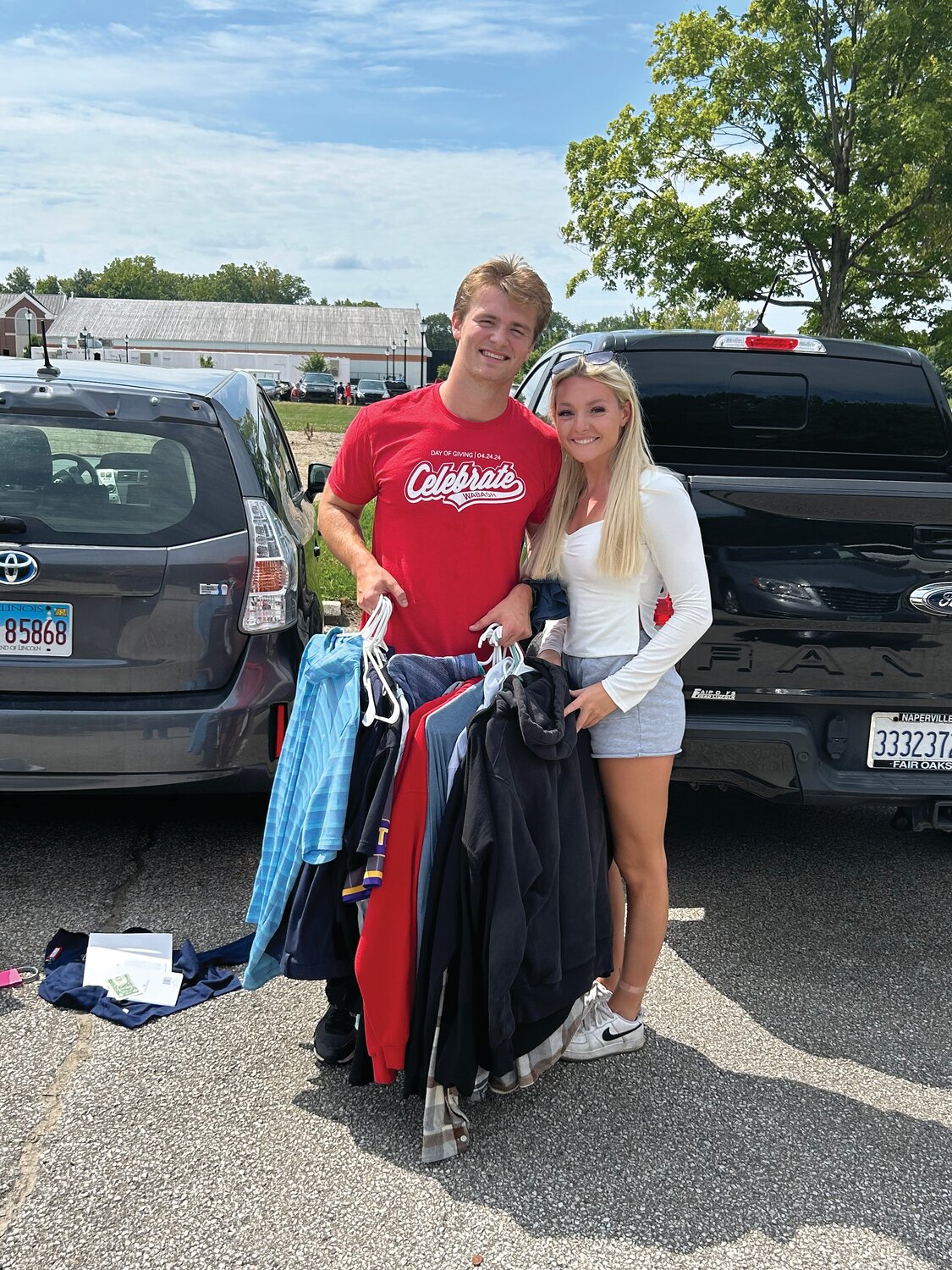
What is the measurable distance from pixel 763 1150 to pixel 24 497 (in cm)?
307

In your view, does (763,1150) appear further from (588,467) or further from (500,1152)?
(588,467)

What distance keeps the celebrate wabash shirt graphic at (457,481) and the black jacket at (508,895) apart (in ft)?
1.77

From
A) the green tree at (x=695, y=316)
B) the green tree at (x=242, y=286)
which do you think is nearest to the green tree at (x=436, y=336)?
the green tree at (x=242, y=286)

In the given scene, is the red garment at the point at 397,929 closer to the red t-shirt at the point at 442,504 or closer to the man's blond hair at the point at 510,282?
the red t-shirt at the point at 442,504

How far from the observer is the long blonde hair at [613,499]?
2775 mm

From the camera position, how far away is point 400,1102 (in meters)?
2.79

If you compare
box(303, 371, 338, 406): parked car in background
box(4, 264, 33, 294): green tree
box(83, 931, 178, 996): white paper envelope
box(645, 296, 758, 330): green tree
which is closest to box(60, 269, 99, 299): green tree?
box(4, 264, 33, 294): green tree

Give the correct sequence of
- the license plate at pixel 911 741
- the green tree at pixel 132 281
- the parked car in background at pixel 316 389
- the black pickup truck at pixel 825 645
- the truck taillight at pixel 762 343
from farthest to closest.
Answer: the green tree at pixel 132 281
the parked car in background at pixel 316 389
the truck taillight at pixel 762 343
the license plate at pixel 911 741
the black pickup truck at pixel 825 645

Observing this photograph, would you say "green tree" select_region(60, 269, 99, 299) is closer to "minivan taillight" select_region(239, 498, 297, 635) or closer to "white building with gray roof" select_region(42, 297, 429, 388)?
"white building with gray roof" select_region(42, 297, 429, 388)

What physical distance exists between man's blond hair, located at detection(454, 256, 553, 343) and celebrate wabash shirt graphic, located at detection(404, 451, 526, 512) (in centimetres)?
41

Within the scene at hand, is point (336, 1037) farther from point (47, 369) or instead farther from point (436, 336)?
point (436, 336)

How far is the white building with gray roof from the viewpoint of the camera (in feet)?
327

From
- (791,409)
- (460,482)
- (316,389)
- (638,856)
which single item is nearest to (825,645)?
(638,856)

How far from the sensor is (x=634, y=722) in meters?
2.86
